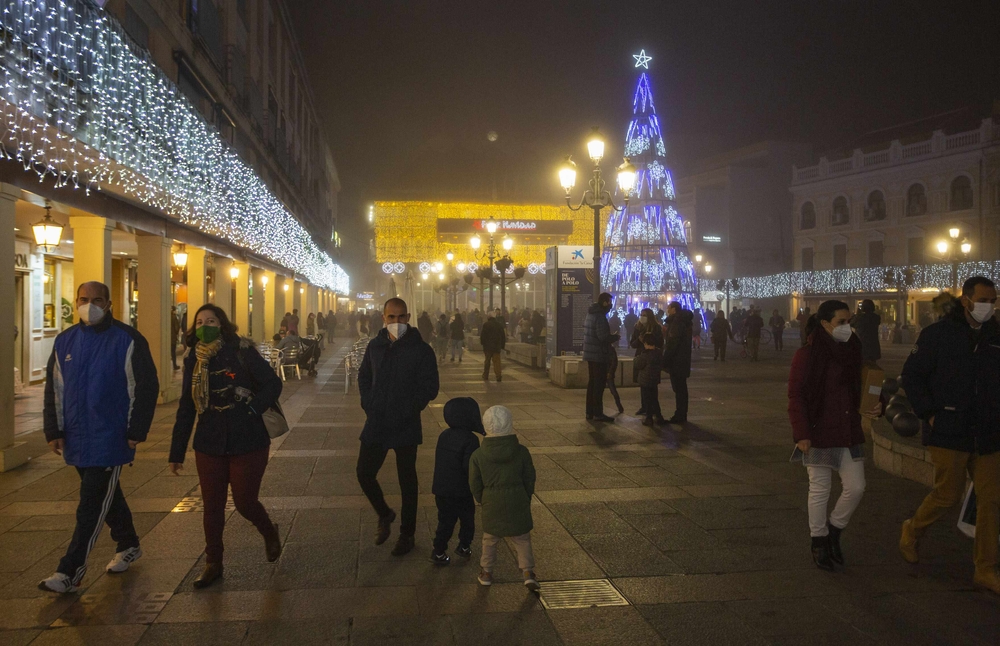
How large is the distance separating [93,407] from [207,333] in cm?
78

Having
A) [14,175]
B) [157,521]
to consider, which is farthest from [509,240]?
[157,521]

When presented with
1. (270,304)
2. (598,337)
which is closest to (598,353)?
(598,337)

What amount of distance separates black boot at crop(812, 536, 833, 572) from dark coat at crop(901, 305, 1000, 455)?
90cm

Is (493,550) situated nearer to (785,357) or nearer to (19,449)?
(19,449)

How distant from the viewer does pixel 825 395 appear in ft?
17.0

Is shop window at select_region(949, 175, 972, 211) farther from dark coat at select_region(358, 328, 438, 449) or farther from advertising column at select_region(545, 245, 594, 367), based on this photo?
→ dark coat at select_region(358, 328, 438, 449)

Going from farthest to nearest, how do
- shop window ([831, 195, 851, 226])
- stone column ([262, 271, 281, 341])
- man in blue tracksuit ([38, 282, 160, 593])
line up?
shop window ([831, 195, 851, 226]) < stone column ([262, 271, 281, 341]) < man in blue tracksuit ([38, 282, 160, 593])

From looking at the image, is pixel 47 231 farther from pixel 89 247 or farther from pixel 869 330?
pixel 869 330

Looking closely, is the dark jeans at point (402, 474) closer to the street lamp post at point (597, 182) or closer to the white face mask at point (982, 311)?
the white face mask at point (982, 311)

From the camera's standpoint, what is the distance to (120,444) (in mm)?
4844

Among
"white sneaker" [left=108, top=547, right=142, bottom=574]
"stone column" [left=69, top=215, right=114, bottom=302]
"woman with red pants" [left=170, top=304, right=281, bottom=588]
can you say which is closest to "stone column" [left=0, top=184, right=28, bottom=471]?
"stone column" [left=69, top=215, right=114, bottom=302]

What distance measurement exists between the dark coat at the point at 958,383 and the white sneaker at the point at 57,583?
16.9ft

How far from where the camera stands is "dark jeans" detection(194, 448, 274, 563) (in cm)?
496

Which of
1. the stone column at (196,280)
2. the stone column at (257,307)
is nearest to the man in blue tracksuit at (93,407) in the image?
the stone column at (196,280)
